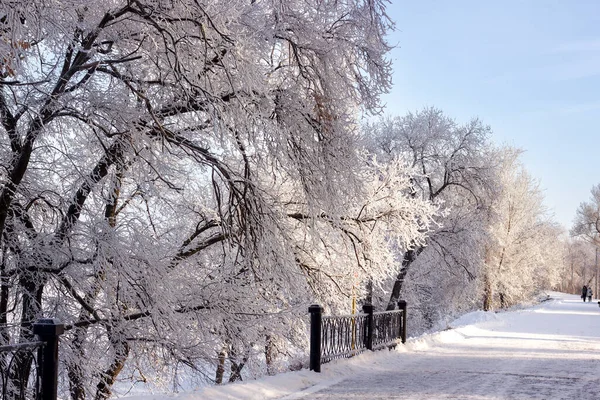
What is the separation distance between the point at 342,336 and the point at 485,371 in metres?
2.65

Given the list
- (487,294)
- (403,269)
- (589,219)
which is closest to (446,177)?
(403,269)

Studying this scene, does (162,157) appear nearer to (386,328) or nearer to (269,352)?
(269,352)

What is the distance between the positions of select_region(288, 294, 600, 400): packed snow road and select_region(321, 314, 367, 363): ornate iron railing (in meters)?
0.60

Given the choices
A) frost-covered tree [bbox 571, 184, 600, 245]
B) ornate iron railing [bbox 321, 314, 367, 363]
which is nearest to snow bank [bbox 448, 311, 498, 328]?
ornate iron railing [bbox 321, 314, 367, 363]

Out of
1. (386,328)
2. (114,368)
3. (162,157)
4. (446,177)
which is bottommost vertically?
(114,368)

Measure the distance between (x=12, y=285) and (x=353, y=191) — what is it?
5.86m

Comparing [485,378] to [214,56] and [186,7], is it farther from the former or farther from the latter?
[186,7]

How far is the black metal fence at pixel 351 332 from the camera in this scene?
10.9 metres

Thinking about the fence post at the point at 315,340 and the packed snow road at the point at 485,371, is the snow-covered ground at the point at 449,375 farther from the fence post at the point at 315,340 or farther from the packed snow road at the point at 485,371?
the fence post at the point at 315,340

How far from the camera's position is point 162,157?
33.3 feet

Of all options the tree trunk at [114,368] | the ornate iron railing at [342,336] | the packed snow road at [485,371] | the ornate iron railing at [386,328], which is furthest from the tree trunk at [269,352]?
the tree trunk at [114,368]

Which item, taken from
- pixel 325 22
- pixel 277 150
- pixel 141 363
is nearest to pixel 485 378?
pixel 277 150

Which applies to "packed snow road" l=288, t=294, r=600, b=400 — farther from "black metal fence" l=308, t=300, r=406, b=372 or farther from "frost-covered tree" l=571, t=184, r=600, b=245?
"frost-covered tree" l=571, t=184, r=600, b=245

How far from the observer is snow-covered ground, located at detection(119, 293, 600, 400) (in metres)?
9.05
